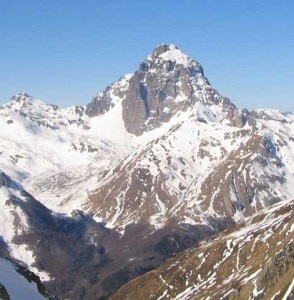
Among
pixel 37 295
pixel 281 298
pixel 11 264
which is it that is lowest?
pixel 281 298

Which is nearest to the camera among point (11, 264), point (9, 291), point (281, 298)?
point (9, 291)

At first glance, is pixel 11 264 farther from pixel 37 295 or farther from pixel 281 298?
pixel 281 298

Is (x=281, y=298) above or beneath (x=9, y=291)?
beneath

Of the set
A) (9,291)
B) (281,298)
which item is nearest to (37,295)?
(9,291)

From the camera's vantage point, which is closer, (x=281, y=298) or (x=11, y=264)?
(x=11, y=264)

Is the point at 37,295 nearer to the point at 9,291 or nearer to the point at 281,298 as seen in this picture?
the point at 9,291

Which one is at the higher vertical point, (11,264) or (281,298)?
(11,264)

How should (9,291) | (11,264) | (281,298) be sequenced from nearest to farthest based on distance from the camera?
(9,291), (11,264), (281,298)

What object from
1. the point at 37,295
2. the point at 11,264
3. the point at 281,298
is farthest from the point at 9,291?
the point at 281,298

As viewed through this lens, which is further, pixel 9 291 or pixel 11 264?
pixel 11 264
